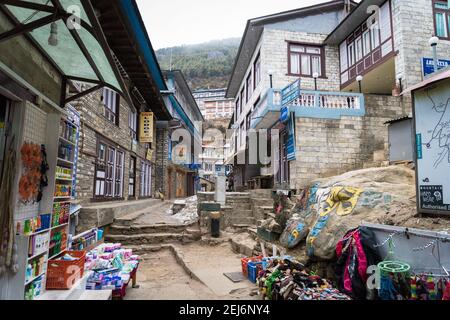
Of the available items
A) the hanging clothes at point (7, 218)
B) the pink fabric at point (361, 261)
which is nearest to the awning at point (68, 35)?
the hanging clothes at point (7, 218)

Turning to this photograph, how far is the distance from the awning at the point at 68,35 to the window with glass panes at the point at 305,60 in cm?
1190

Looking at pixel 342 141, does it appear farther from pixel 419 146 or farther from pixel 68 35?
pixel 68 35

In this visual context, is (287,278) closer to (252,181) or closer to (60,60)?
(60,60)

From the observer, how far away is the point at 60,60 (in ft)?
13.9

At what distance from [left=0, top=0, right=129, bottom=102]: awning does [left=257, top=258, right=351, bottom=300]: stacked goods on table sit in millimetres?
3942

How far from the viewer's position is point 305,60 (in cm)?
1470

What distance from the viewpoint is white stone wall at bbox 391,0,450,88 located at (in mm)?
10922

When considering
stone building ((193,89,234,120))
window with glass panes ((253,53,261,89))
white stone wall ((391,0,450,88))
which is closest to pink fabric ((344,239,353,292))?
white stone wall ((391,0,450,88))

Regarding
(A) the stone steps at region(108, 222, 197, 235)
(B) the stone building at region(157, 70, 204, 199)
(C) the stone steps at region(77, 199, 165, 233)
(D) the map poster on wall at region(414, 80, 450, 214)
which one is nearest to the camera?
(D) the map poster on wall at region(414, 80, 450, 214)

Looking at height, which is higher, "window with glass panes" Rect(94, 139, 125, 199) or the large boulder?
"window with glass panes" Rect(94, 139, 125, 199)

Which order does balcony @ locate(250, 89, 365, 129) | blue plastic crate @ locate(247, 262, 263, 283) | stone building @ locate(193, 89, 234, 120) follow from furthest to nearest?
stone building @ locate(193, 89, 234, 120) → balcony @ locate(250, 89, 365, 129) → blue plastic crate @ locate(247, 262, 263, 283)

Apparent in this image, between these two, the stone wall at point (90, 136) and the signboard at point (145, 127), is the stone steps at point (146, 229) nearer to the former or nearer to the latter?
the stone wall at point (90, 136)

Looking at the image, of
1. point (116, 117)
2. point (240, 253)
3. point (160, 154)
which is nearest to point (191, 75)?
point (160, 154)

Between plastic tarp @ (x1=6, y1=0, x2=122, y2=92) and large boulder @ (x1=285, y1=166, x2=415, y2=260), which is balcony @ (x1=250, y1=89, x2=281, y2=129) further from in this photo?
plastic tarp @ (x1=6, y1=0, x2=122, y2=92)
